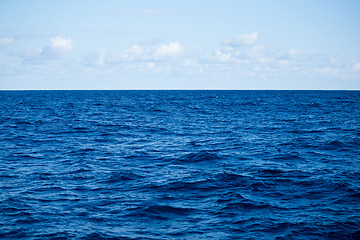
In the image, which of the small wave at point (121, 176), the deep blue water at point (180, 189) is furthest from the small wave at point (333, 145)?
the small wave at point (121, 176)

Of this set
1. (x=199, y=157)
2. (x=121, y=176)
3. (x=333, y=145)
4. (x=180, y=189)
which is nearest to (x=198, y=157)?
(x=199, y=157)

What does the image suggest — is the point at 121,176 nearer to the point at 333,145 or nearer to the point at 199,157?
the point at 199,157

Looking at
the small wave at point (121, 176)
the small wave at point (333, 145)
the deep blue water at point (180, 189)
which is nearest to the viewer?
the deep blue water at point (180, 189)

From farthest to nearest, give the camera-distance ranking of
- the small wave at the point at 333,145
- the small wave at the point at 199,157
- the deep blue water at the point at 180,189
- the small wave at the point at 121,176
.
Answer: the small wave at the point at 333,145 → the small wave at the point at 199,157 → the small wave at the point at 121,176 → the deep blue water at the point at 180,189

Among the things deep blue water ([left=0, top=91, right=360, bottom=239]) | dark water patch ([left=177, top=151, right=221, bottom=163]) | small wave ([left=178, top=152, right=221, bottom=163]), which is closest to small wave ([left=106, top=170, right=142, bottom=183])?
deep blue water ([left=0, top=91, right=360, bottom=239])

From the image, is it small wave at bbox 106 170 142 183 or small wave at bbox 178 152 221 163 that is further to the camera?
small wave at bbox 178 152 221 163

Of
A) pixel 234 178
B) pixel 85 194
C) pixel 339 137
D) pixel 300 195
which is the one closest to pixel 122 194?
pixel 85 194

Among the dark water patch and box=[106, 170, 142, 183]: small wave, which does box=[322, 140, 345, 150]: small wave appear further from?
box=[106, 170, 142, 183]: small wave

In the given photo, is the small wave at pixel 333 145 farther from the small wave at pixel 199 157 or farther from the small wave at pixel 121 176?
the small wave at pixel 121 176

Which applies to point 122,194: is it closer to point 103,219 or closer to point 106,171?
point 103,219

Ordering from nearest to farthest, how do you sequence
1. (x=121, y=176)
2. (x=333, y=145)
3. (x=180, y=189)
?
(x=180, y=189), (x=121, y=176), (x=333, y=145)

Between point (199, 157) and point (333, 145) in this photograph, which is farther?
point (333, 145)

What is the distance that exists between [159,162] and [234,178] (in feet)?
18.3

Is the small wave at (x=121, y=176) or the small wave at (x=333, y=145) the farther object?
the small wave at (x=333, y=145)
